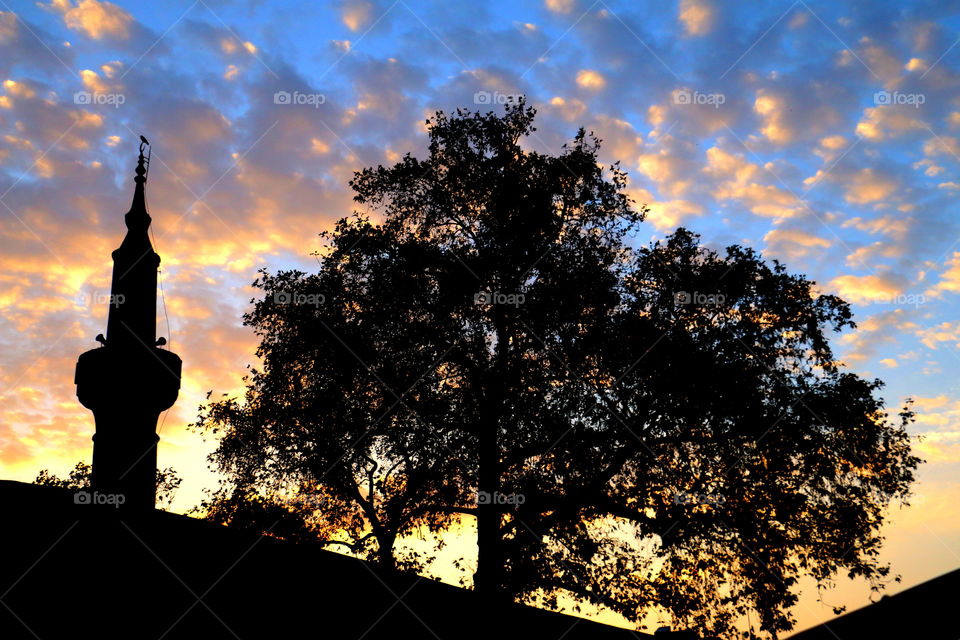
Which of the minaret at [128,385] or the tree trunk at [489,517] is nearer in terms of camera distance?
the minaret at [128,385]

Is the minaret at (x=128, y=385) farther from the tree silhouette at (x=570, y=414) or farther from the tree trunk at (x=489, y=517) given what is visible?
the tree trunk at (x=489, y=517)

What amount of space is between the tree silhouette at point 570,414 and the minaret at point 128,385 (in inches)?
105

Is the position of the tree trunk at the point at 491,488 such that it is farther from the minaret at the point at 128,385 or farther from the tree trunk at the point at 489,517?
the minaret at the point at 128,385

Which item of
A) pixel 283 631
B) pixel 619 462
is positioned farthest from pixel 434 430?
pixel 283 631

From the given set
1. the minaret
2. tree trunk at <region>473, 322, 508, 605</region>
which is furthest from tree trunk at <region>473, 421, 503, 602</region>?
the minaret

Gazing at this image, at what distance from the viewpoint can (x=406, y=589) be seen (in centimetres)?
925

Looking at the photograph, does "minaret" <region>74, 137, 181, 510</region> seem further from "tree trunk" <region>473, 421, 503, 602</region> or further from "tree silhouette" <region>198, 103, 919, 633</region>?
"tree trunk" <region>473, 421, 503, 602</region>

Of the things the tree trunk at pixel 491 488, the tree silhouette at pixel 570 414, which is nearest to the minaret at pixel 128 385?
the tree silhouette at pixel 570 414

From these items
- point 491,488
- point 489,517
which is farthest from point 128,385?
point 489,517

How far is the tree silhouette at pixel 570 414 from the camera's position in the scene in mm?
19938

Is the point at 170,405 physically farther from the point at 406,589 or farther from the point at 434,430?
the point at 406,589

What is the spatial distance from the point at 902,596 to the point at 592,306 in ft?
54.8

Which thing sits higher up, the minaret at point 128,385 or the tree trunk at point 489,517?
the minaret at point 128,385

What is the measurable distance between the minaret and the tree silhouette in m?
2.66
